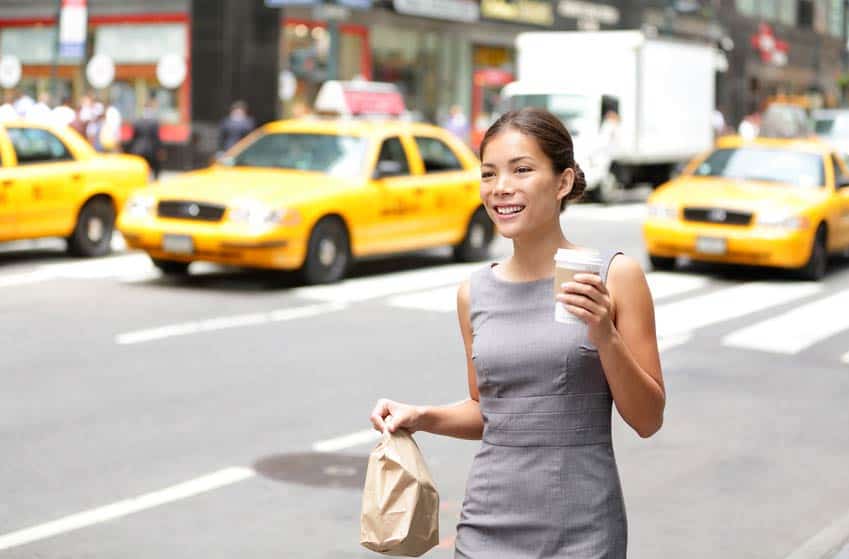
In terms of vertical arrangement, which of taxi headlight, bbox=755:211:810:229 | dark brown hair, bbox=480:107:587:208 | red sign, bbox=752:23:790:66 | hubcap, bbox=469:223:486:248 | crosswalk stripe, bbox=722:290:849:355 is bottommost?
crosswalk stripe, bbox=722:290:849:355

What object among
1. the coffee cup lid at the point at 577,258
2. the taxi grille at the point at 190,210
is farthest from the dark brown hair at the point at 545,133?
the taxi grille at the point at 190,210

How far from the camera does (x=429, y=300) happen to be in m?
13.7

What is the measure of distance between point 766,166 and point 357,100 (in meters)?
12.5

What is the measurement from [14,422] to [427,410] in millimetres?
5338

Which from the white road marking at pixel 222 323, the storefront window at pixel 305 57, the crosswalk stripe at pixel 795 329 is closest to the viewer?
the white road marking at pixel 222 323

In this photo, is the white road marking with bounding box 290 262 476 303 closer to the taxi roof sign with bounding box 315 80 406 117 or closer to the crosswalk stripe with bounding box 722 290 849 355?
the crosswalk stripe with bounding box 722 290 849 355

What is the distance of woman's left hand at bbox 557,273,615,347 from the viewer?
2.73 metres

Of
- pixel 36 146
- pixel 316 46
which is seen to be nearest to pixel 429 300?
pixel 36 146

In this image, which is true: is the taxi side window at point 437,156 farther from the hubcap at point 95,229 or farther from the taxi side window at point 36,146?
the taxi side window at point 36,146

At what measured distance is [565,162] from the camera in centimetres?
315

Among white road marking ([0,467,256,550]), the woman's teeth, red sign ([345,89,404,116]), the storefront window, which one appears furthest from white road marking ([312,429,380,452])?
the storefront window

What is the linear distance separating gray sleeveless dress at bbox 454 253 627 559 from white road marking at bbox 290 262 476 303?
10.3 m

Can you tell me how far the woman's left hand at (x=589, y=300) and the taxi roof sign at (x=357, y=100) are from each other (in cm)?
2388

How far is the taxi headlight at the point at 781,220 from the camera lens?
15273 millimetres
